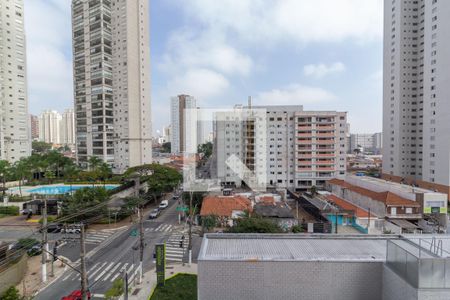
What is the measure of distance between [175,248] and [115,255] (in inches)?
176

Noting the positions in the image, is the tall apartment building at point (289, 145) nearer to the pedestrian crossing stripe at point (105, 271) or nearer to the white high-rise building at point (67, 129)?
the pedestrian crossing stripe at point (105, 271)

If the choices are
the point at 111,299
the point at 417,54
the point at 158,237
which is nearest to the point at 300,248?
the point at 111,299

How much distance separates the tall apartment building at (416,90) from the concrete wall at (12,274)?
51670 mm

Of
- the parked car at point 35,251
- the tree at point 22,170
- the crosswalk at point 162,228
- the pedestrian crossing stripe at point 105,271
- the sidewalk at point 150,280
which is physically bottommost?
the crosswalk at point 162,228

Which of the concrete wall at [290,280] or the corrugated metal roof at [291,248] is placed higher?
the corrugated metal roof at [291,248]

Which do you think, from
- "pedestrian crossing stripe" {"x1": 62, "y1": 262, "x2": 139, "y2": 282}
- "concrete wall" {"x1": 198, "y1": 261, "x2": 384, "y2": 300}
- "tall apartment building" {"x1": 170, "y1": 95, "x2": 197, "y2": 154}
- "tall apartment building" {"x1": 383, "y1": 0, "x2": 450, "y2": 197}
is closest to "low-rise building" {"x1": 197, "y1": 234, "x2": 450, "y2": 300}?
"concrete wall" {"x1": 198, "y1": 261, "x2": 384, "y2": 300}

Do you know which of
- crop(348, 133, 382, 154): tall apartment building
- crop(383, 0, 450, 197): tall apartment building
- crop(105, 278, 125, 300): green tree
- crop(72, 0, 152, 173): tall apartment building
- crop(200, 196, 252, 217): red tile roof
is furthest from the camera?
crop(348, 133, 382, 154): tall apartment building

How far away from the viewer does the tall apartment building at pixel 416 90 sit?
1508 inches

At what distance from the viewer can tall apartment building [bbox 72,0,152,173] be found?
157 feet

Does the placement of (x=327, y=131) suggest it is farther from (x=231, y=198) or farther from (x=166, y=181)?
(x=166, y=181)

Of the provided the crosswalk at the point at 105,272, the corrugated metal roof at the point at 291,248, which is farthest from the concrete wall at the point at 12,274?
the corrugated metal roof at the point at 291,248

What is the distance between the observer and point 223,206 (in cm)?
2533

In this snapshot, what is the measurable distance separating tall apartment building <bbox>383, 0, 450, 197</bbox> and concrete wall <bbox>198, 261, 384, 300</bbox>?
1568 inches

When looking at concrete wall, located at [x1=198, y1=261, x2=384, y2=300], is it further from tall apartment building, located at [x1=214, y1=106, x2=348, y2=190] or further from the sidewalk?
tall apartment building, located at [x1=214, y1=106, x2=348, y2=190]
